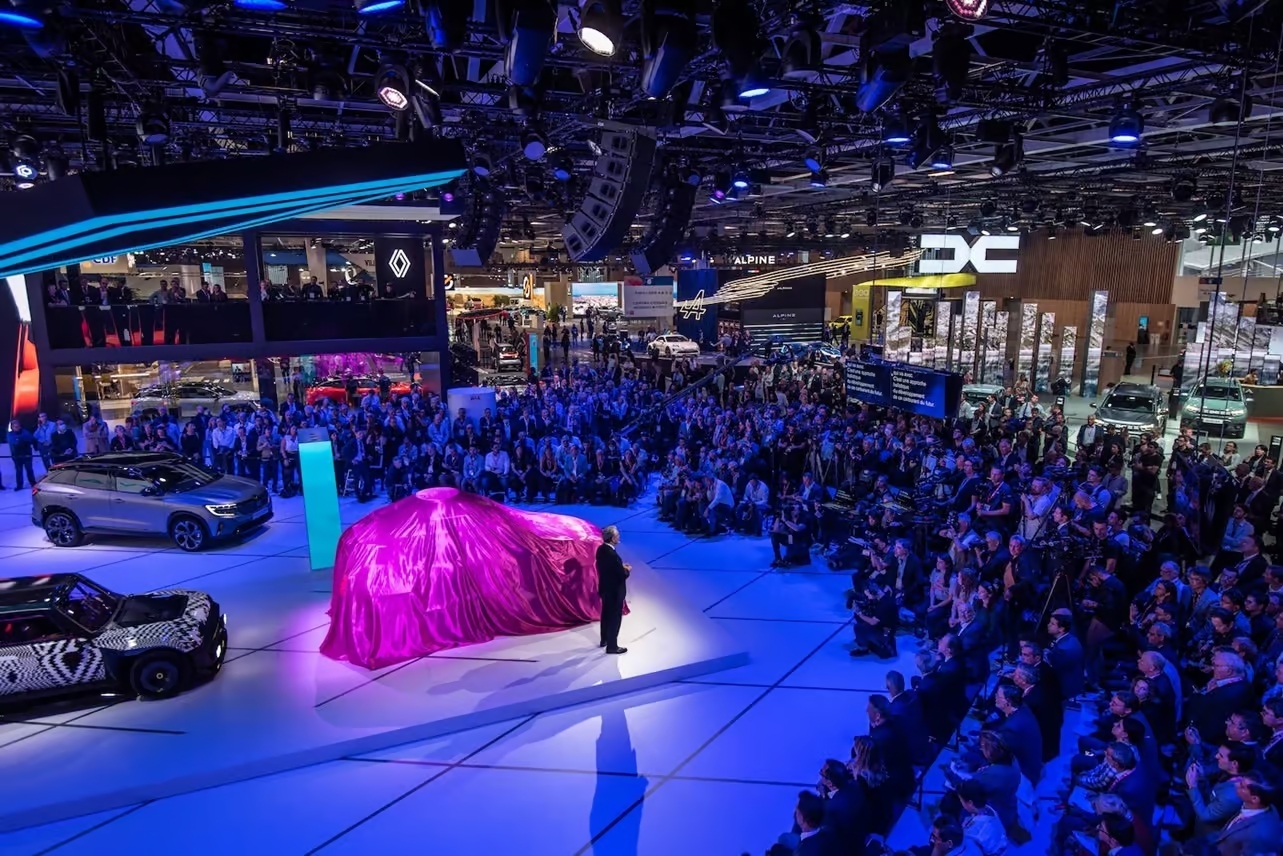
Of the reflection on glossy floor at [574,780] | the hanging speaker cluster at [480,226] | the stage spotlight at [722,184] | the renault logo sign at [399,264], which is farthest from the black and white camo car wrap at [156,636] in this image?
the renault logo sign at [399,264]

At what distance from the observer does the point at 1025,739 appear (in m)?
5.38

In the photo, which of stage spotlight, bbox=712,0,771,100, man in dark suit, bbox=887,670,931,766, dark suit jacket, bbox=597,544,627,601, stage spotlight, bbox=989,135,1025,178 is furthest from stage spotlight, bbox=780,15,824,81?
man in dark suit, bbox=887,670,931,766

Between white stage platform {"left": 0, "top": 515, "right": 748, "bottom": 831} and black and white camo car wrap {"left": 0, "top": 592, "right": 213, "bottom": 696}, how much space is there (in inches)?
14.8

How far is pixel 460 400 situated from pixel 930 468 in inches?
420

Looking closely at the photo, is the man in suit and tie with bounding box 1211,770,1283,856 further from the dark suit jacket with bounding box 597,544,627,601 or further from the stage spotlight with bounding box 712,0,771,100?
the stage spotlight with bounding box 712,0,771,100

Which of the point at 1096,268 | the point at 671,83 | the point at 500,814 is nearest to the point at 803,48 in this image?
the point at 671,83

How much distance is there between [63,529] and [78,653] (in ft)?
19.5

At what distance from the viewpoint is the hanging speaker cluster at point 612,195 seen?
34.7 feet

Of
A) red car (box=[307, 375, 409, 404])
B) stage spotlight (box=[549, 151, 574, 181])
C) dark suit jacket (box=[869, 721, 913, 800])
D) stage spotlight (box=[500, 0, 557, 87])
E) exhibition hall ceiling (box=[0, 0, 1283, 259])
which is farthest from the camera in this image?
red car (box=[307, 375, 409, 404])

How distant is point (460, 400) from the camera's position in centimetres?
1828

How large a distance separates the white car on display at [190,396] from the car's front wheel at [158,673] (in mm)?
17344

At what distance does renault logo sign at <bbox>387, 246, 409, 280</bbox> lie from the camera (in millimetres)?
21922

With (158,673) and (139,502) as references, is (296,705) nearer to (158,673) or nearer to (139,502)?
(158,673)

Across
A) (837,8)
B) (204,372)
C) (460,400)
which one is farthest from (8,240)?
(204,372)
